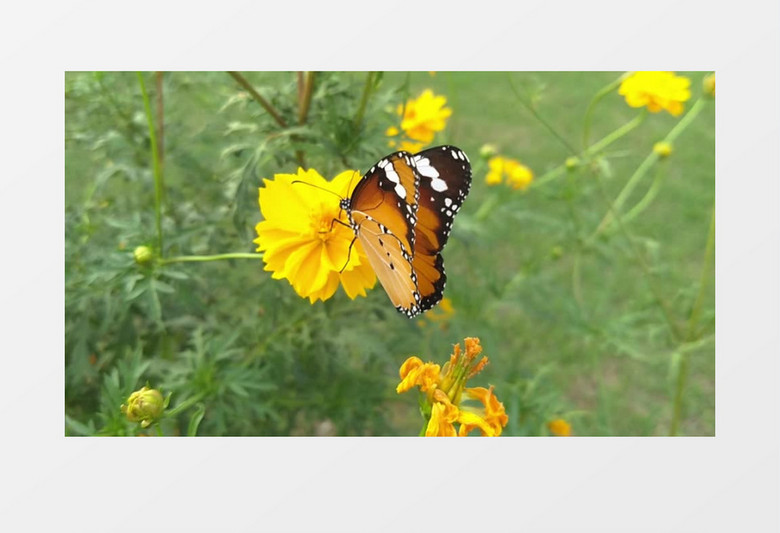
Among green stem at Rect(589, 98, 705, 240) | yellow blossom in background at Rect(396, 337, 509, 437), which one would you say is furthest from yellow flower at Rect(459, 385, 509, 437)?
green stem at Rect(589, 98, 705, 240)

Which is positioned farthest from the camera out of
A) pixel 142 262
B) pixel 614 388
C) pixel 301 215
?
pixel 614 388

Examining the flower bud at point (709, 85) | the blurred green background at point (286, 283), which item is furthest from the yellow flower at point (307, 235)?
the flower bud at point (709, 85)

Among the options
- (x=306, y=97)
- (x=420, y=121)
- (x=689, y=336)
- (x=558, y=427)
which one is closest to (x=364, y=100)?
(x=306, y=97)
